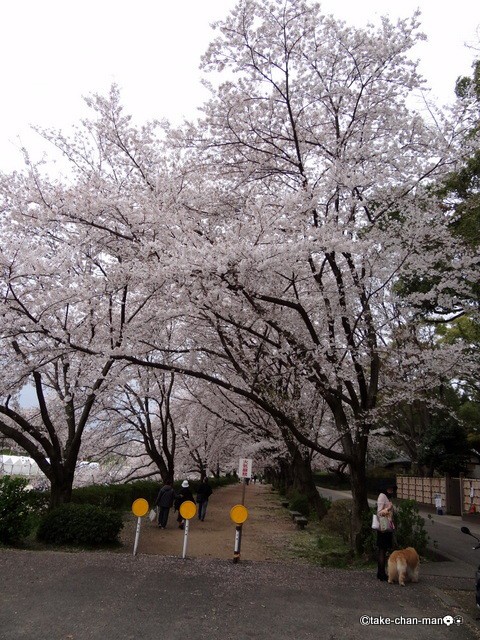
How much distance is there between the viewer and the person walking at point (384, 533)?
263 inches

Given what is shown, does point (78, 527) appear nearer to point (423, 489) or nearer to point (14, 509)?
point (14, 509)

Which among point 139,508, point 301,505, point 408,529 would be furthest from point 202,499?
point 408,529

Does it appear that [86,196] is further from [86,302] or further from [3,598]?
[3,598]

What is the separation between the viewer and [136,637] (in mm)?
4297

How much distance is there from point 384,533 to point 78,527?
541 cm

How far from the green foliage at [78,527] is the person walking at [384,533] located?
192 inches

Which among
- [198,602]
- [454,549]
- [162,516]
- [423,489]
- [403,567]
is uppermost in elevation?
[403,567]

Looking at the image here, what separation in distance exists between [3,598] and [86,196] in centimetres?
547

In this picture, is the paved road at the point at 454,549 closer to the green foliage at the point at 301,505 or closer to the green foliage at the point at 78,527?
the green foliage at the point at 301,505

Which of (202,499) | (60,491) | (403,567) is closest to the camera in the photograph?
(403,567)

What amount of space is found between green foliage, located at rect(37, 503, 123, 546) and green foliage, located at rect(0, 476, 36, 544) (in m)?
0.40

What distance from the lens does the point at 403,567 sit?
646 centimetres

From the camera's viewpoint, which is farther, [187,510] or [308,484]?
[308,484]

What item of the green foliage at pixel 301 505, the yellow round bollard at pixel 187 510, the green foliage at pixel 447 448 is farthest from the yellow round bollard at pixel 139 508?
the green foliage at pixel 447 448
